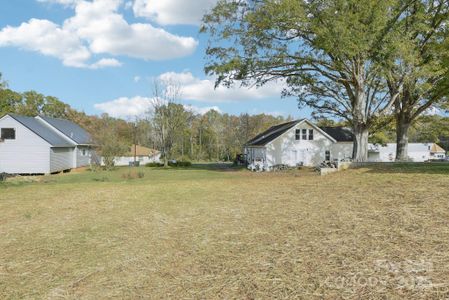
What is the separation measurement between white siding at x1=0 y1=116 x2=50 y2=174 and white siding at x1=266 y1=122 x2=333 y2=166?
75.3 ft

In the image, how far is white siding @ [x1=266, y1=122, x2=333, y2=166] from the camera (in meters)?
42.4

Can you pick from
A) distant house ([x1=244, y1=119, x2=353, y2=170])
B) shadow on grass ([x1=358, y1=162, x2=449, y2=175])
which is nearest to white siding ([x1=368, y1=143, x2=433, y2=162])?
distant house ([x1=244, y1=119, x2=353, y2=170])

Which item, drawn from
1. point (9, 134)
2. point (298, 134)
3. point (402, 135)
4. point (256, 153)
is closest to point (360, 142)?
point (402, 135)

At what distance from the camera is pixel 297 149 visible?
142 ft

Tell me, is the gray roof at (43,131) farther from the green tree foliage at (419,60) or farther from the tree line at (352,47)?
the green tree foliage at (419,60)

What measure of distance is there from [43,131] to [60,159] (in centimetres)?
335

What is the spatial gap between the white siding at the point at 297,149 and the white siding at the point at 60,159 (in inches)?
874

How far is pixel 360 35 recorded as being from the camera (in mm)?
20625

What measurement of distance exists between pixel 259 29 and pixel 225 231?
18.2m

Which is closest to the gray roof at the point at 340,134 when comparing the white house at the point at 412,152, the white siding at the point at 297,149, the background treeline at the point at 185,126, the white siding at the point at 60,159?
the white siding at the point at 297,149

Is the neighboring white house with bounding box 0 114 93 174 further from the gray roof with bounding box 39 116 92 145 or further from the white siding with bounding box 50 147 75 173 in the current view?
the gray roof with bounding box 39 116 92 145

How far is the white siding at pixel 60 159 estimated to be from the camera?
37938 millimetres

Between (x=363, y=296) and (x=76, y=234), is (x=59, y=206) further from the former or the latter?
(x=363, y=296)

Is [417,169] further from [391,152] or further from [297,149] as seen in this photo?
[391,152]
